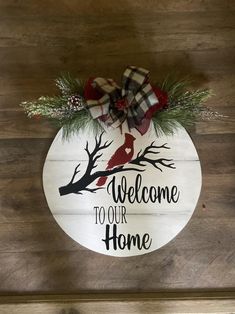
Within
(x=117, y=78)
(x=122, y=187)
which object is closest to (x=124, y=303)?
(x=122, y=187)

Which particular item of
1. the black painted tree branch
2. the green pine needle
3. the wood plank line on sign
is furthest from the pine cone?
the wood plank line on sign

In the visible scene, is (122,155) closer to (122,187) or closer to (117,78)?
(122,187)

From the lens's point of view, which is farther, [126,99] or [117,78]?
[117,78]

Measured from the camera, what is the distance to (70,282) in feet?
4.25

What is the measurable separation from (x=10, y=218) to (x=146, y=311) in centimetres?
49

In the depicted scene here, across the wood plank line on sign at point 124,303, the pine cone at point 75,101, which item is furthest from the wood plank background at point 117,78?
the pine cone at point 75,101

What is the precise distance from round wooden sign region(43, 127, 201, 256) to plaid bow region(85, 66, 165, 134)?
0.07m

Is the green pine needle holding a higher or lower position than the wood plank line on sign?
higher

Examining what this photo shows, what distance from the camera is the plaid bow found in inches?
48.3

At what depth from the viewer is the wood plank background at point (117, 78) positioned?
4.25 feet

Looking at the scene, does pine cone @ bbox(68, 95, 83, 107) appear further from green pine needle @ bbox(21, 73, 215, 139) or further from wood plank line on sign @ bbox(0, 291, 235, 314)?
wood plank line on sign @ bbox(0, 291, 235, 314)

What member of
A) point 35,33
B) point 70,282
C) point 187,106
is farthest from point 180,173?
point 35,33

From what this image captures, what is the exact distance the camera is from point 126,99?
1.24 metres

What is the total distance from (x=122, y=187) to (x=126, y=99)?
265mm
